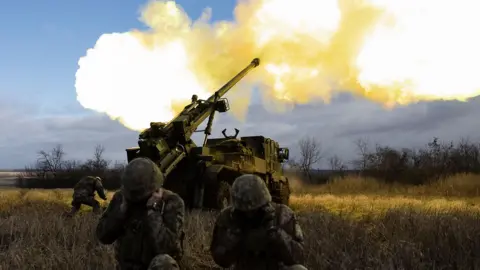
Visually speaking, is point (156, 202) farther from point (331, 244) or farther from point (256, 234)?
point (331, 244)

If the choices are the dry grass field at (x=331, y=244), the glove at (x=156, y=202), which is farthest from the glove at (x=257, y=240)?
the dry grass field at (x=331, y=244)

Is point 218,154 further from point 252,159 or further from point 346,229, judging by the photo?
point 346,229

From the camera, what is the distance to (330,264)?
19.7 feet

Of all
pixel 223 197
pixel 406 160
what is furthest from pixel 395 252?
pixel 406 160

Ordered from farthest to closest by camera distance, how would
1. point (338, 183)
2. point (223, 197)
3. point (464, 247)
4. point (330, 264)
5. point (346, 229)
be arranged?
point (338, 183) < point (223, 197) < point (346, 229) < point (464, 247) < point (330, 264)

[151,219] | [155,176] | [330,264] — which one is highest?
[155,176]

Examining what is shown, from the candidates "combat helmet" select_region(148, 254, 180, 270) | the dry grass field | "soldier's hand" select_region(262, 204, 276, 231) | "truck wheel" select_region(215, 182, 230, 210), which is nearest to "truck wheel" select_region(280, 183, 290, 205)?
"truck wheel" select_region(215, 182, 230, 210)

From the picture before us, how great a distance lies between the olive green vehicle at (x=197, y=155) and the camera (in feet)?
41.7

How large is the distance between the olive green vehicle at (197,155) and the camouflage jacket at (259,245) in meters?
8.50

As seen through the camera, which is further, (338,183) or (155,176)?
(338,183)

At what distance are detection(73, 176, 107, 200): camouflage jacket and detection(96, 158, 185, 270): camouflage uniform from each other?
954cm

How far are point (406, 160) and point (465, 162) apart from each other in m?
5.23

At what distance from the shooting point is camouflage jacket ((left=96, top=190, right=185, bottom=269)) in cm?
404

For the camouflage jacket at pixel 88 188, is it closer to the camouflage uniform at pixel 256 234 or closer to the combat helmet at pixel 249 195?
the camouflage uniform at pixel 256 234
